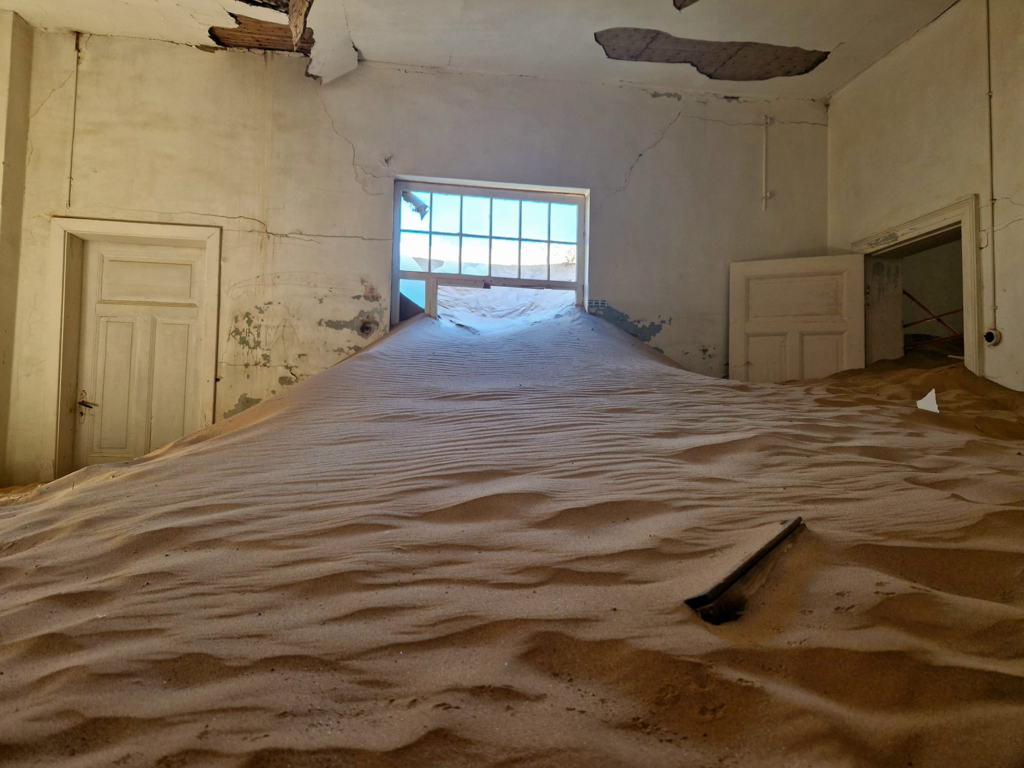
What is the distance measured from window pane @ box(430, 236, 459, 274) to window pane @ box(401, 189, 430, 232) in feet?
0.63

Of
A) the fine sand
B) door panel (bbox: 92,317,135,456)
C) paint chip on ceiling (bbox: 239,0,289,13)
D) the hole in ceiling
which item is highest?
the hole in ceiling

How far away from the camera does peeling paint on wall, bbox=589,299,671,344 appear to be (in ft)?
22.4

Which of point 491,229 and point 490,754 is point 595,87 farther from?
point 490,754

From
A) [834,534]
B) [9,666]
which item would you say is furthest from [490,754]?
[834,534]

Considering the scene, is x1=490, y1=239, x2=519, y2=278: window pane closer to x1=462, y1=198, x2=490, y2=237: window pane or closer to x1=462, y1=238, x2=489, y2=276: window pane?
x1=462, y1=238, x2=489, y2=276: window pane

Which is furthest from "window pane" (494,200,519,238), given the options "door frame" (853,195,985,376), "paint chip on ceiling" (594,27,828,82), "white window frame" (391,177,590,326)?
"door frame" (853,195,985,376)

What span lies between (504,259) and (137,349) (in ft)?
13.2

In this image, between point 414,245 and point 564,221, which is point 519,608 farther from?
point 564,221

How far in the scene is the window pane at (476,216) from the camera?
687 centimetres

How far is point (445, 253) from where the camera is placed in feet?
22.2

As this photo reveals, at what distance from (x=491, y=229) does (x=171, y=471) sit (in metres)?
5.02

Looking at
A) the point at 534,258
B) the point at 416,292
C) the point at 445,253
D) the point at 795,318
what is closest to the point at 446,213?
the point at 445,253

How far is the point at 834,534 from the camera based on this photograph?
5.32ft

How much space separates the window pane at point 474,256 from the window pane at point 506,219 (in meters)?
0.22
